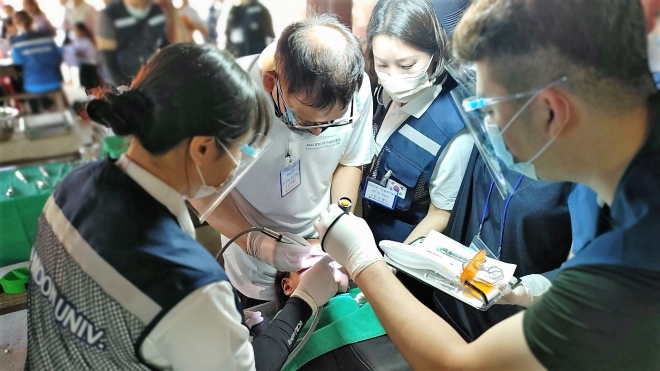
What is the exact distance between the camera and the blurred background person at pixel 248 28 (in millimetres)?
971

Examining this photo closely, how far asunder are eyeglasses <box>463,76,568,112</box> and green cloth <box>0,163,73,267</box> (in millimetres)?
851

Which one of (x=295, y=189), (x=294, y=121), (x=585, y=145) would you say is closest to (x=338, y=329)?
(x=295, y=189)

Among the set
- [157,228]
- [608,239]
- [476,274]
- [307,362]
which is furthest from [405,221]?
[157,228]

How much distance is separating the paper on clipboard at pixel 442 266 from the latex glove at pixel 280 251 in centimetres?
28

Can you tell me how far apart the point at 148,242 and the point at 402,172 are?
1063 mm

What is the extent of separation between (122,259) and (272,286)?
0.94 m

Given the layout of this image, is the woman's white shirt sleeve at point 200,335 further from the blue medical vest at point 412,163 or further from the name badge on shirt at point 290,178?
the blue medical vest at point 412,163

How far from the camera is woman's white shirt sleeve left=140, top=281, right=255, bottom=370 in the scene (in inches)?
32.4

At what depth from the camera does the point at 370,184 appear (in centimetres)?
181

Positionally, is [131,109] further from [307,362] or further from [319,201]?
[319,201]

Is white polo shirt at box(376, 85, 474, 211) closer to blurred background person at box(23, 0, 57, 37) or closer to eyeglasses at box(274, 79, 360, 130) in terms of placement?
eyeglasses at box(274, 79, 360, 130)

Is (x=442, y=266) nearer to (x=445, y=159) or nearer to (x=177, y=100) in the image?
(x=445, y=159)

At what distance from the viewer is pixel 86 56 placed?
85 cm

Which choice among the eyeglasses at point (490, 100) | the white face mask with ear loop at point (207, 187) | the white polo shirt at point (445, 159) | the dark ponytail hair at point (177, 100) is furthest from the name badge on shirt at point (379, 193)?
the dark ponytail hair at point (177, 100)
